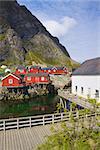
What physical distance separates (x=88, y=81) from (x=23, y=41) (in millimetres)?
81728

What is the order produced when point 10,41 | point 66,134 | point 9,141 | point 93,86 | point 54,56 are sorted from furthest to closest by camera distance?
point 54,56
point 10,41
point 93,86
point 9,141
point 66,134

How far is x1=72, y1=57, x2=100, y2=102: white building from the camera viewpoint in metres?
25.7

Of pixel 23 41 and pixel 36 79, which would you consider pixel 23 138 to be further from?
pixel 23 41

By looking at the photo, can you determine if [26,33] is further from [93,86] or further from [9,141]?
[9,141]

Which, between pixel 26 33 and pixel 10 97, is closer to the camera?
pixel 10 97

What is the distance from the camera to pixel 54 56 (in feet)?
351

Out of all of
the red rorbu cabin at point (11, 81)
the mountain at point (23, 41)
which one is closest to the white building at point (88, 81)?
the red rorbu cabin at point (11, 81)

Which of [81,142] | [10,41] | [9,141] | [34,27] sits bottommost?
[9,141]

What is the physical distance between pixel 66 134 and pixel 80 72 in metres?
24.9

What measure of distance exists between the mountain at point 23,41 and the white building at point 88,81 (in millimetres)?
57509

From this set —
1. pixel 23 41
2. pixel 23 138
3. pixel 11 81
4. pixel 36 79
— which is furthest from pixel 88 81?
pixel 23 41

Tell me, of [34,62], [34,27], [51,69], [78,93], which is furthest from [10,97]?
[34,27]

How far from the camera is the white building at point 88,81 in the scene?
25.7m

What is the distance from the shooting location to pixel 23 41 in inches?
4186
